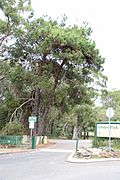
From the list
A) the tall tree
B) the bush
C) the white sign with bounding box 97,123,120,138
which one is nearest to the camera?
the white sign with bounding box 97,123,120,138

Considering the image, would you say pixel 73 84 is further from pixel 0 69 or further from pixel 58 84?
pixel 0 69

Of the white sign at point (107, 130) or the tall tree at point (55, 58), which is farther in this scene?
the tall tree at point (55, 58)

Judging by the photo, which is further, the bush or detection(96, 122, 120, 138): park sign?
the bush

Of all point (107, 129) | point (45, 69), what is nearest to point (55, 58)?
point (45, 69)

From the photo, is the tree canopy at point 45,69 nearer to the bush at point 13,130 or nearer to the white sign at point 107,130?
the bush at point 13,130

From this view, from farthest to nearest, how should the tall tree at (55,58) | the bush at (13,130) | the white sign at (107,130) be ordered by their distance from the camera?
the tall tree at (55,58) → the bush at (13,130) → the white sign at (107,130)

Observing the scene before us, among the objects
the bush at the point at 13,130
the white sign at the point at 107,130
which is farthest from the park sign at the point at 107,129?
the bush at the point at 13,130

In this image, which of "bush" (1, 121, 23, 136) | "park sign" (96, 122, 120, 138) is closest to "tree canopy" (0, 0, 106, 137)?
"bush" (1, 121, 23, 136)

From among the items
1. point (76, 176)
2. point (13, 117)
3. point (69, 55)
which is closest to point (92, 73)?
point (69, 55)

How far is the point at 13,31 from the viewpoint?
38156 millimetres

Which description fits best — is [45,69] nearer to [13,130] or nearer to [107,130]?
[13,130]

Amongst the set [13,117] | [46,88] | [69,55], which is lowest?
[13,117]

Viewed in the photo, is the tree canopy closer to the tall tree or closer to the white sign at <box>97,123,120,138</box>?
the tall tree

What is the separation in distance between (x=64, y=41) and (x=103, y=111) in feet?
136
